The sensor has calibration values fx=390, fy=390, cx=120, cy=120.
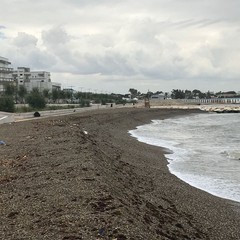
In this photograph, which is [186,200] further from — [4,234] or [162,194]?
[4,234]

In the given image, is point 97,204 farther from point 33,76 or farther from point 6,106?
point 33,76

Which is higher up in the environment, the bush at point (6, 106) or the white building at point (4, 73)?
the white building at point (4, 73)

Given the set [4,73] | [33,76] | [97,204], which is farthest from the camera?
[33,76]

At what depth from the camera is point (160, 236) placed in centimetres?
696

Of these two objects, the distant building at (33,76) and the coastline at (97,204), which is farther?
the distant building at (33,76)

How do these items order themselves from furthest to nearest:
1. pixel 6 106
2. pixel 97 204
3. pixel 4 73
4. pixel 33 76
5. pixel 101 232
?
pixel 33 76 < pixel 4 73 < pixel 6 106 < pixel 97 204 < pixel 101 232

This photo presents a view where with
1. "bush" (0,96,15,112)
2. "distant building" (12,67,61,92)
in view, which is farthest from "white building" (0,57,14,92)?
"bush" (0,96,15,112)

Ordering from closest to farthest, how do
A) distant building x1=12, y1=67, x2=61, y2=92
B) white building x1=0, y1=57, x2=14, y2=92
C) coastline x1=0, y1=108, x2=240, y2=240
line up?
1. coastline x1=0, y1=108, x2=240, y2=240
2. white building x1=0, y1=57, x2=14, y2=92
3. distant building x1=12, y1=67, x2=61, y2=92

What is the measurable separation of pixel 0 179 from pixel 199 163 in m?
10.8

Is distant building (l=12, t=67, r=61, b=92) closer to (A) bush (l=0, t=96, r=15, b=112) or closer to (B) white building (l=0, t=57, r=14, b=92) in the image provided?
(B) white building (l=0, t=57, r=14, b=92)

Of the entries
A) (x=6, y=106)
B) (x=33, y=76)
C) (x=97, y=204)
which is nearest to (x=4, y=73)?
(x=33, y=76)

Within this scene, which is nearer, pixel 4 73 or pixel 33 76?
pixel 4 73

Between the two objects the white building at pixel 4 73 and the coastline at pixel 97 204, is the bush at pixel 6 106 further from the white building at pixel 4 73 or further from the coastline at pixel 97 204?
the white building at pixel 4 73

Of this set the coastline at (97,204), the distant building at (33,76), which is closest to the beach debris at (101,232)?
the coastline at (97,204)
